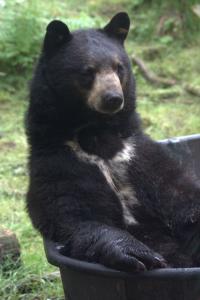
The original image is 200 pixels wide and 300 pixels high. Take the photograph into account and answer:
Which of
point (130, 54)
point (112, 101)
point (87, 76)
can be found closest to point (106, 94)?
point (112, 101)

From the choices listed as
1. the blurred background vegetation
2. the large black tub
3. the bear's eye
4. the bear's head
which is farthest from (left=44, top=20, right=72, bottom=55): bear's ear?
the blurred background vegetation

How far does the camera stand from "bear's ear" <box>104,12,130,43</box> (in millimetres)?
3445

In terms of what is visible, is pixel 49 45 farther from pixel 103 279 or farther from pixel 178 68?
pixel 178 68

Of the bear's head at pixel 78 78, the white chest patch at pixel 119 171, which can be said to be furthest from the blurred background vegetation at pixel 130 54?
the bear's head at pixel 78 78

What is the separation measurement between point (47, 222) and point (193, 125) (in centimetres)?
377

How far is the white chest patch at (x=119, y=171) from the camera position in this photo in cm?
331

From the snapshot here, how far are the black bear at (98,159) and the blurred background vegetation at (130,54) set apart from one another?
1.11 meters

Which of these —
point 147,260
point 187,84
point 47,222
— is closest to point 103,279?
point 147,260

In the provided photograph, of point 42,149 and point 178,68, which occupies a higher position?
point 42,149

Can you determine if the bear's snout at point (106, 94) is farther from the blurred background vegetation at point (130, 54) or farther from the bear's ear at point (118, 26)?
the blurred background vegetation at point (130, 54)

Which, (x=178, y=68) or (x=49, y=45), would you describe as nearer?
(x=49, y=45)

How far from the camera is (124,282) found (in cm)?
272

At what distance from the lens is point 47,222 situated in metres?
3.10

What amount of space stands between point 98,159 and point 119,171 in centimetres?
14
